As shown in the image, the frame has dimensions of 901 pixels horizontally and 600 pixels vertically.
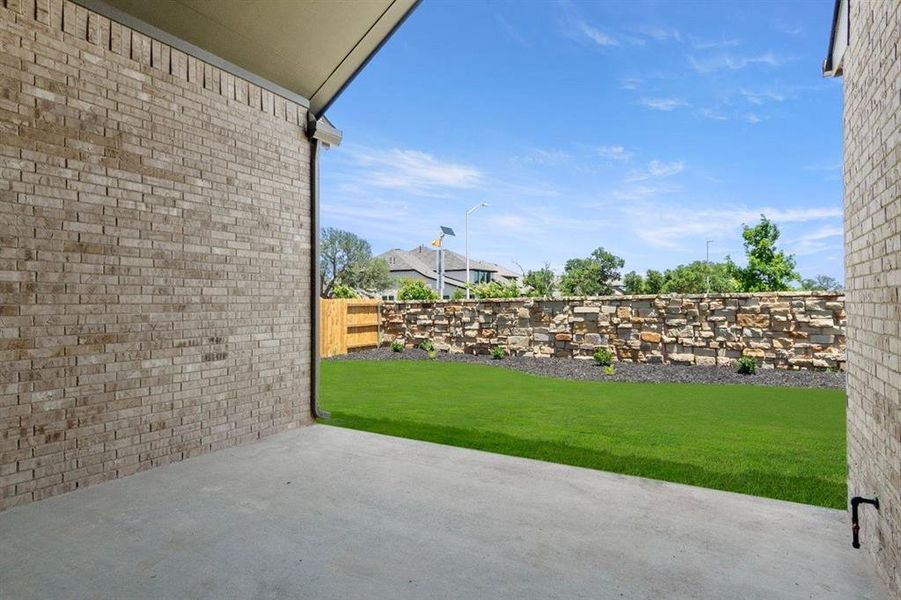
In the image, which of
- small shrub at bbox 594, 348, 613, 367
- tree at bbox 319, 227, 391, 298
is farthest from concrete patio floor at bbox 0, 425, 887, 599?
tree at bbox 319, 227, 391, 298

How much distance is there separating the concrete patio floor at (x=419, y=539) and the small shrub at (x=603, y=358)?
7.47 m

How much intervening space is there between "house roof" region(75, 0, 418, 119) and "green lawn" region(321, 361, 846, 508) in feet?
12.7

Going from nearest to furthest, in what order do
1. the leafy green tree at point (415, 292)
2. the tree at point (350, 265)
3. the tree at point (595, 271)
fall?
1. the leafy green tree at point (415, 292)
2. the tree at point (595, 271)
3. the tree at point (350, 265)

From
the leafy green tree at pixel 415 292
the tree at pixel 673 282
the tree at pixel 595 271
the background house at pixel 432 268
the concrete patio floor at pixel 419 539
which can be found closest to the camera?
the concrete patio floor at pixel 419 539

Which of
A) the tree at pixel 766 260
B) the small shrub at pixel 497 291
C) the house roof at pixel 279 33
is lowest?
the small shrub at pixel 497 291

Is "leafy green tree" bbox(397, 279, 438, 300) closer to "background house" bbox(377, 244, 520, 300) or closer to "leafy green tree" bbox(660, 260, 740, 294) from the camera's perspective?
"background house" bbox(377, 244, 520, 300)

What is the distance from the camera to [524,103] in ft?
118

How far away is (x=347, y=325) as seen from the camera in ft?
47.5

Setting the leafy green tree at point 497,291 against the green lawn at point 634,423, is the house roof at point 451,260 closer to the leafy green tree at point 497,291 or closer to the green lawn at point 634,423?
the leafy green tree at point 497,291

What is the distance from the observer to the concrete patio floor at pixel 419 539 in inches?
95.0

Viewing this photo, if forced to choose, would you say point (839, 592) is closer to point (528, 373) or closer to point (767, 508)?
point (767, 508)

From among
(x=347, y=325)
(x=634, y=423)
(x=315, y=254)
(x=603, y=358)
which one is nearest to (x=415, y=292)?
(x=347, y=325)

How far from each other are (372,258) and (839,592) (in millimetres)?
40160

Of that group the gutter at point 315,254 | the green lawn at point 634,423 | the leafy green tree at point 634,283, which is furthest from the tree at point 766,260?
the leafy green tree at point 634,283
